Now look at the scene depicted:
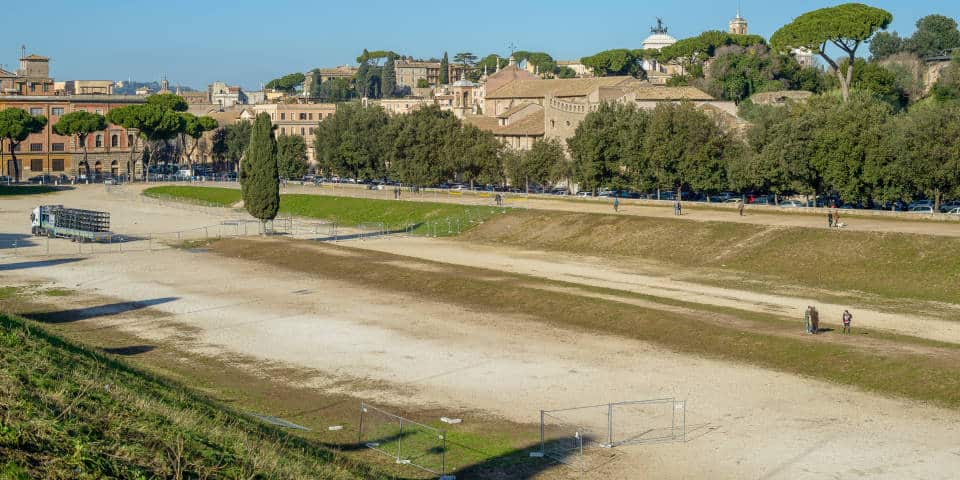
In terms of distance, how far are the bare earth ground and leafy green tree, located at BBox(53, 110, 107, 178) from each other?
243 ft

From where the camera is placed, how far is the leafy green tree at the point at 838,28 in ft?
332

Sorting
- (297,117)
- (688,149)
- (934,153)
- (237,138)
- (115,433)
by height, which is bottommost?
(115,433)

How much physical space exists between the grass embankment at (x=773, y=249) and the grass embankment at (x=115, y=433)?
33.7 meters

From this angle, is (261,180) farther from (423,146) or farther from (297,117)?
(297,117)

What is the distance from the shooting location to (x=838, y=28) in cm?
10225

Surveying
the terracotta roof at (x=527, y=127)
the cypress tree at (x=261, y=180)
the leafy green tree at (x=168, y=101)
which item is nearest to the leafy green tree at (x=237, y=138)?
the leafy green tree at (x=168, y=101)

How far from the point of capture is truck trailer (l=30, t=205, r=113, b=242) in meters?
71.6

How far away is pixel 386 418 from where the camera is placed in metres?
28.6

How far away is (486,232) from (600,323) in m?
34.1

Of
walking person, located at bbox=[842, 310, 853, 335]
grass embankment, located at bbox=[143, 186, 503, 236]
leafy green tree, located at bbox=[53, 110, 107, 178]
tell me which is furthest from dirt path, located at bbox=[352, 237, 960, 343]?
leafy green tree, located at bbox=[53, 110, 107, 178]

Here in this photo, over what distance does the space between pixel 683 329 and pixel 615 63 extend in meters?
140

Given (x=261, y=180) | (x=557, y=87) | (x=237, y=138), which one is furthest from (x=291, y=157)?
(x=261, y=180)

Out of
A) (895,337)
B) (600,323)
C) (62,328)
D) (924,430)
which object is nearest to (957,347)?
(895,337)

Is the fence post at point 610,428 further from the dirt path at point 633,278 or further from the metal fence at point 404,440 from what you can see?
the dirt path at point 633,278
